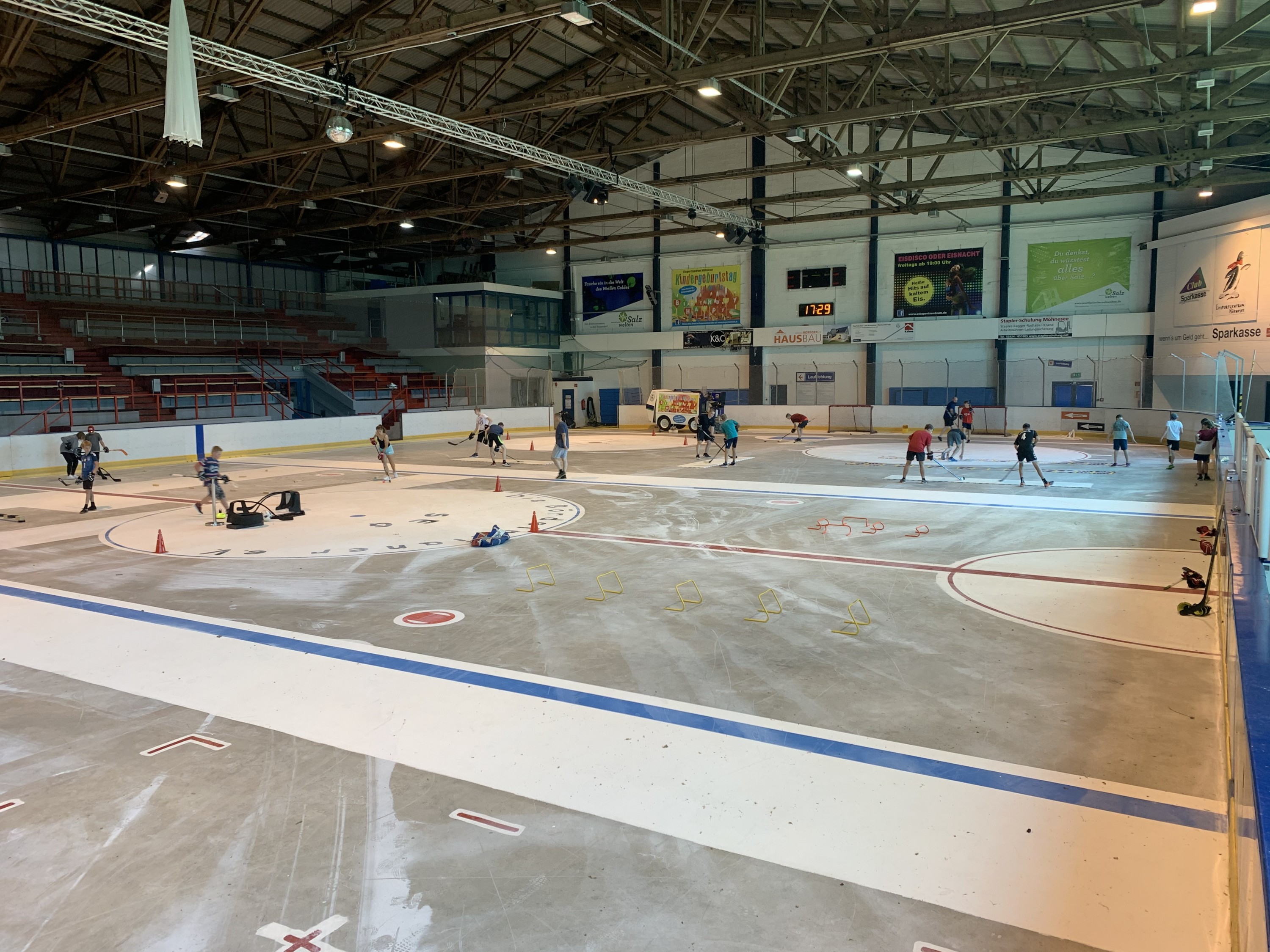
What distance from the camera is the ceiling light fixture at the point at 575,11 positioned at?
14.7m

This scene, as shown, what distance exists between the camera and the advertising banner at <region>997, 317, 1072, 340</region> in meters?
37.1

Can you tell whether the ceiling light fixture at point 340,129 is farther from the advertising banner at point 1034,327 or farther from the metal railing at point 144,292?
the advertising banner at point 1034,327

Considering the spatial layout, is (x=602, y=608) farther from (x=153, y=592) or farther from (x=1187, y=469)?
(x=1187, y=469)

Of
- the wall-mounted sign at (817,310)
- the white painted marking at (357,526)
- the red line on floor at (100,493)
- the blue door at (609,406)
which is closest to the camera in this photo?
the white painted marking at (357,526)

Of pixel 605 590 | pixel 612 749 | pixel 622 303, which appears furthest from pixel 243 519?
pixel 622 303

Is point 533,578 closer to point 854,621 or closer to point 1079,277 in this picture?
point 854,621

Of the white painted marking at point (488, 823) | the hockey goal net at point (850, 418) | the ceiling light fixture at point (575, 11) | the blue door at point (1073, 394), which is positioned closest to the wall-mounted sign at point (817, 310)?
the hockey goal net at point (850, 418)

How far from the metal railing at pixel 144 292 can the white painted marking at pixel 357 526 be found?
29165 mm

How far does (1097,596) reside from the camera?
32.8ft

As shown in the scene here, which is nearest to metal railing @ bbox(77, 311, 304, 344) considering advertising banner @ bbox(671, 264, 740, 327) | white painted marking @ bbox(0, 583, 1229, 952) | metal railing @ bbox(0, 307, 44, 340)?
metal railing @ bbox(0, 307, 44, 340)

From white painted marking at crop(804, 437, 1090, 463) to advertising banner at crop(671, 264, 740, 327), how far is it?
14477 mm

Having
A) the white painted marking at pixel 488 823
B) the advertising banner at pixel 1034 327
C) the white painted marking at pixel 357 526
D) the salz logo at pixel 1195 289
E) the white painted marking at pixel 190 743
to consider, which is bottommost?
the white painted marking at pixel 488 823

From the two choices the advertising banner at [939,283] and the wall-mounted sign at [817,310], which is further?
the wall-mounted sign at [817,310]

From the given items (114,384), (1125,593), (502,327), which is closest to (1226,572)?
(1125,593)
